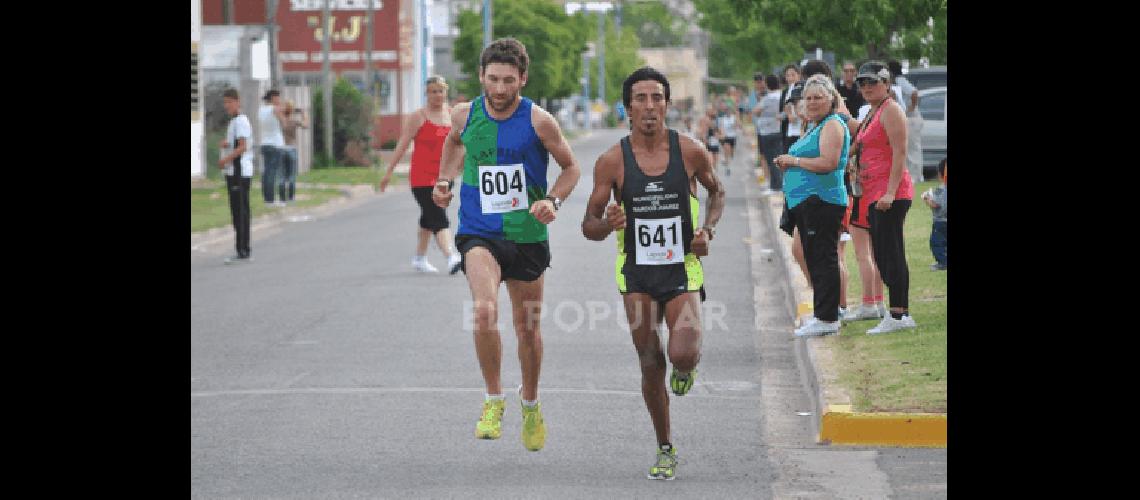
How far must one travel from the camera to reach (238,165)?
20.2m

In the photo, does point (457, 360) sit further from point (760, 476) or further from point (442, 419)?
point (760, 476)

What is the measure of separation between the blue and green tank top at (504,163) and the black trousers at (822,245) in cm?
382

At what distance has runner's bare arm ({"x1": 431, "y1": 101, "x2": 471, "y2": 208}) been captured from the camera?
8.75 meters

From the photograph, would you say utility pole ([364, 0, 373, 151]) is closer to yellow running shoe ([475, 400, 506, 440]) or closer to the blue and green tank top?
the blue and green tank top

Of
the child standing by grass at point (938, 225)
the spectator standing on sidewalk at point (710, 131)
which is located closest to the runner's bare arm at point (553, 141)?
the child standing by grass at point (938, 225)

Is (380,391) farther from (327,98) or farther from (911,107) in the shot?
(327,98)

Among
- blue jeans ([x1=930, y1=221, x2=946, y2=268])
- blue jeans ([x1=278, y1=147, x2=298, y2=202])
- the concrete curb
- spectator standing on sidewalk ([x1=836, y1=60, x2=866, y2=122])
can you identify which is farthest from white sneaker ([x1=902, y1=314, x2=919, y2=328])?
blue jeans ([x1=278, y1=147, x2=298, y2=202])

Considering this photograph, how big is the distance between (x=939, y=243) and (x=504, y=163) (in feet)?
29.2

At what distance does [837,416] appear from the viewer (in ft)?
31.2

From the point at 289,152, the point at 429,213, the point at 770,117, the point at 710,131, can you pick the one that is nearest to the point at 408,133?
the point at 429,213

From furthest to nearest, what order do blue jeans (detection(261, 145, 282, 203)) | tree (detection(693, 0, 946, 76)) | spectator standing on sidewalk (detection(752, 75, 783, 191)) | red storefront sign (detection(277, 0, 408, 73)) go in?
1. red storefront sign (detection(277, 0, 408, 73))
2. blue jeans (detection(261, 145, 282, 203))
3. spectator standing on sidewalk (detection(752, 75, 783, 191))
4. tree (detection(693, 0, 946, 76))

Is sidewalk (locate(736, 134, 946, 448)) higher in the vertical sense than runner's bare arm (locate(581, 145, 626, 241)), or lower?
lower

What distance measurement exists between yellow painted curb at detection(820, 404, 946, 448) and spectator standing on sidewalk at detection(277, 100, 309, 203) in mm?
19613

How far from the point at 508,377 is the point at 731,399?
1.59 metres
